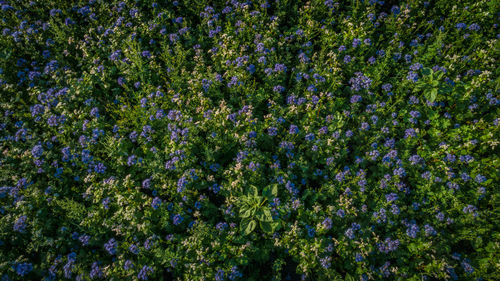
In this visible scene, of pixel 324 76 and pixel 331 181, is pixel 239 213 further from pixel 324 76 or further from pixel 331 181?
pixel 324 76

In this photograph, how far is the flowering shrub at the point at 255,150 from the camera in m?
3.86

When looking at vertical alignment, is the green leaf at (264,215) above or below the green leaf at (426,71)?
below

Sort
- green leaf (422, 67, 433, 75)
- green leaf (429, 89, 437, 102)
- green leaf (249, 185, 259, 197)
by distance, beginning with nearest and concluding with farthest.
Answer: green leaf (249, 185, 259, 197) → green leaf (429, 89, 437, 102) → green leaf (422, 67, 433, 75)

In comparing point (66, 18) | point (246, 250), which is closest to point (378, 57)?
point (246, 250)

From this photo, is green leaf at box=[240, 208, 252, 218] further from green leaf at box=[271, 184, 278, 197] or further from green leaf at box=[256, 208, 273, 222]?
green leaf at box=[271, 184, 278, 197]

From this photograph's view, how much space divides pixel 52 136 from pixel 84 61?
1866 millimetres

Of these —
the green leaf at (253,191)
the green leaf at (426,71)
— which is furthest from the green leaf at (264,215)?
the green leaf at (426,71)

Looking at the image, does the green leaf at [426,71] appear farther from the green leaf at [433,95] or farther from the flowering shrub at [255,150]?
the green leaf at [433,95]

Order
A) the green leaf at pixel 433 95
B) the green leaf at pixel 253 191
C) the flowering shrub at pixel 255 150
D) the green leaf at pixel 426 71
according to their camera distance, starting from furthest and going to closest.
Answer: the green leaf at pixel 426 71, the green leaf at pixel 433 95, the green leaf at pixel 253 191, the flowering shrub at pixel 255 150

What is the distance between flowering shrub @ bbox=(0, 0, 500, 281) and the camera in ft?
12.7

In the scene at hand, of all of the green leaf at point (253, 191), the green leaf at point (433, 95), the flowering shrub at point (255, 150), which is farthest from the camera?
the green leaf at point (433, 95)

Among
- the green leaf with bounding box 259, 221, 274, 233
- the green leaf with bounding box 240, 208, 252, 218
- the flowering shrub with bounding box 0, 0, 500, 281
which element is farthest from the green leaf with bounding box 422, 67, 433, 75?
the green leaf with bounding box 240, 208, 252, 218

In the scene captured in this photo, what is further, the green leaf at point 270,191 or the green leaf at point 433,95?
the green leaf at point 433,95

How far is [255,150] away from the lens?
4.33 m
